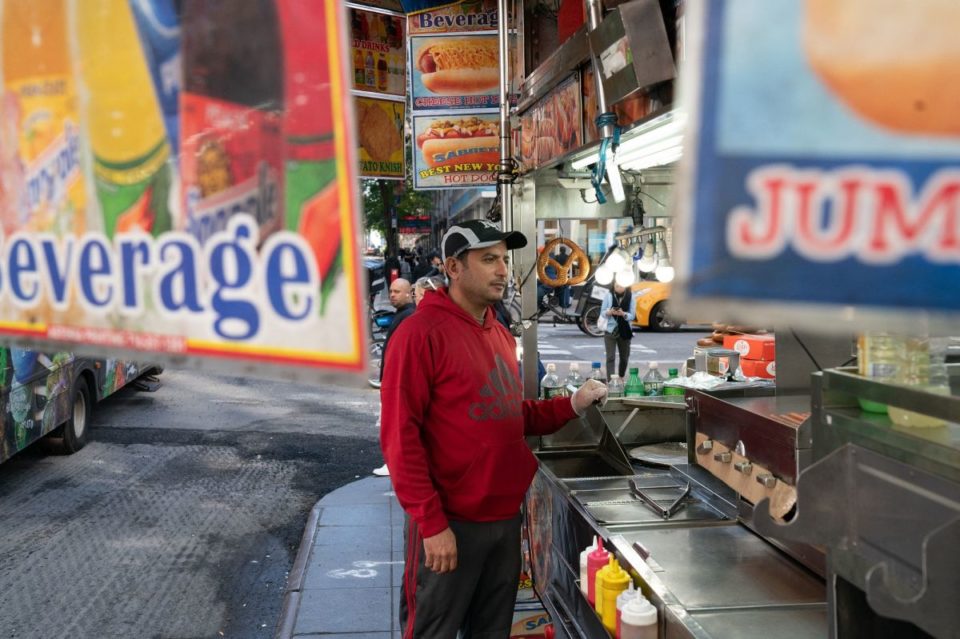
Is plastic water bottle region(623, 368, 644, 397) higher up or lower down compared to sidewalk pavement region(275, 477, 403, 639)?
higher up

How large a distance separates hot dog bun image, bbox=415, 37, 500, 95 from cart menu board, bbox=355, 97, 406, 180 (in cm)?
367

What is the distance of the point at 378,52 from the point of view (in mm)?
10414

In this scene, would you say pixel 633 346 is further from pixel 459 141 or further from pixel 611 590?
pixel 611 590

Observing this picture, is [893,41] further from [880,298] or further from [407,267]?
[407,267]

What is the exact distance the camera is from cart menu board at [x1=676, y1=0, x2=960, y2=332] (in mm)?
1045

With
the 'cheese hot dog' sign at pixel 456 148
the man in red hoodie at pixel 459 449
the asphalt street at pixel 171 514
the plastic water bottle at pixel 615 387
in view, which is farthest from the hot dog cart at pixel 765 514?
the 'cheese hot dog' sign at pixel 456 148

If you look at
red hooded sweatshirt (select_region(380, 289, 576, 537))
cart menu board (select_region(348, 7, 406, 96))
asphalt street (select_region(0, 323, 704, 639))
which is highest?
cart menu board (select_region(348, 7, 406, 96))

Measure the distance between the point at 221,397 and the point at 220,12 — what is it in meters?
12.7

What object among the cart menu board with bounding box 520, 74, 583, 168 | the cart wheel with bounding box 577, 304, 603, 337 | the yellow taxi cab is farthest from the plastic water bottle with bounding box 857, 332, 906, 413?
the yellow taxi cab

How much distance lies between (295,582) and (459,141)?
4.48 meters

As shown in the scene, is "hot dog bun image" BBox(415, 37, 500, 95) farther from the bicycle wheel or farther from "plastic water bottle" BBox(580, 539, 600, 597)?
the bicycle wheel

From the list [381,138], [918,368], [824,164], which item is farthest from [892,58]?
[381,138]

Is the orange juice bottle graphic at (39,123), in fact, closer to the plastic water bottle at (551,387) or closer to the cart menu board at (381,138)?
the plastic water bottle at (551,387)

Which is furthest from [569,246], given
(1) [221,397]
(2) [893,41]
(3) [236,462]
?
(1) [221,397]
